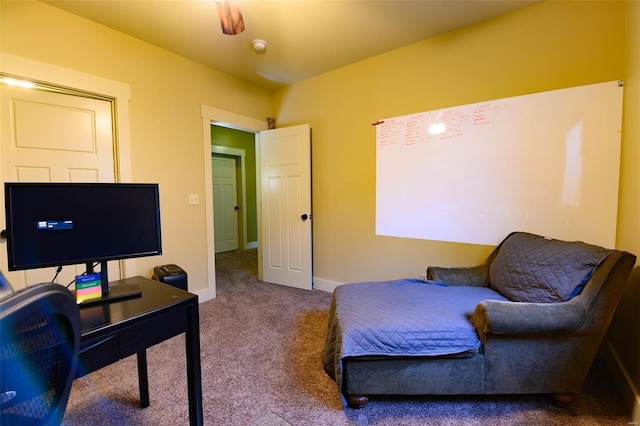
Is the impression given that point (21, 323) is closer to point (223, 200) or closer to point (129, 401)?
point (129, 401)

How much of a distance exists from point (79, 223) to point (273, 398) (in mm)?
1325

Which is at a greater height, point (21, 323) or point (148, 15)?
point (148, 15)

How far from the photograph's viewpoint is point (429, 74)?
259 centimetres

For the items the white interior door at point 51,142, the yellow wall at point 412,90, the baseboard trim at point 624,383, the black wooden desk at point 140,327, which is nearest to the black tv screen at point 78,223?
the black wooden desk at point 140,327

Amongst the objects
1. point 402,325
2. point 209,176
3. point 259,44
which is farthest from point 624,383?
point 209,176

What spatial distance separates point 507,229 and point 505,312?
111 centimetres

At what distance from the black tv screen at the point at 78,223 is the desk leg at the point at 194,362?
38 centimetres

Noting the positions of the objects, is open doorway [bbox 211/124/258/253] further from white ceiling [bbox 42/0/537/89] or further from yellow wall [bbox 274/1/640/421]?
white ceiling [bbox 42/0/537/89]

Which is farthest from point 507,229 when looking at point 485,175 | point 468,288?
point 468,288

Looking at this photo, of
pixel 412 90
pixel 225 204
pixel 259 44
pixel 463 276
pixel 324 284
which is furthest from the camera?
pixel 225 204

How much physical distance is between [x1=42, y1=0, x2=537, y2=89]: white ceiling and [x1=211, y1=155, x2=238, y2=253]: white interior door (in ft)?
9.63

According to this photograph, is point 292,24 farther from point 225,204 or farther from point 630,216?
point 225,204

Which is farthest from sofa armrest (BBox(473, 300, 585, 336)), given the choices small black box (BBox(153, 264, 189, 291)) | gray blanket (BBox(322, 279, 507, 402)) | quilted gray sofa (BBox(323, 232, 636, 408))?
small black box (BBox(153, 264, 189, 291))

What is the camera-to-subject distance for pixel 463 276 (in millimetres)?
2156
